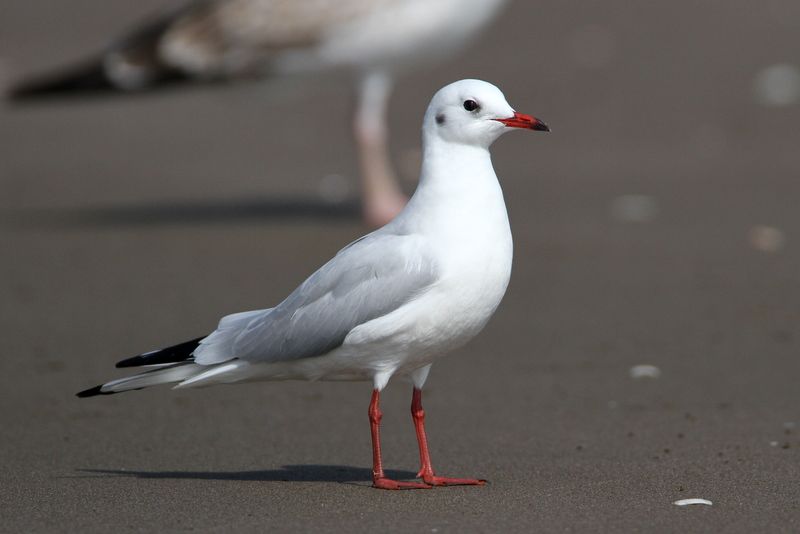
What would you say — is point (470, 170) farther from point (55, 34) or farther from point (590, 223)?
point (55, 34)

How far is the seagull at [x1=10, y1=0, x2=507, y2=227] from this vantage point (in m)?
9.37

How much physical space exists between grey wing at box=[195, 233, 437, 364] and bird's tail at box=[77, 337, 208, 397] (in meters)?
0.05

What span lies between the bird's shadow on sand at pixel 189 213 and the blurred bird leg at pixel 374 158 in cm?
26

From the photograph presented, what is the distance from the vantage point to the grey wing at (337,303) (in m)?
4.64

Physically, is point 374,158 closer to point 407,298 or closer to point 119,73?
point 119,73

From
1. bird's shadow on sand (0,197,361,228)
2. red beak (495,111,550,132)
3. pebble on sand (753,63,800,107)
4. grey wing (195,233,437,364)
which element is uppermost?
pebble on sand (753,63,800,107)

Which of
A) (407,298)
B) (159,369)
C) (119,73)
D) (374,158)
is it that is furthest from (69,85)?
(407,298)

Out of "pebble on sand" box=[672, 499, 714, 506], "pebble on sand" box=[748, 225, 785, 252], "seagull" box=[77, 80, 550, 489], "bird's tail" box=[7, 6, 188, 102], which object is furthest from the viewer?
"bird's tail" box=[7, 6, 188, 102]

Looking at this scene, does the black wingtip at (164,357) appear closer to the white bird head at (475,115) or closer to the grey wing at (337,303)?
the grey wing at (337,303)

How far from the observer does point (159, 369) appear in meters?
4.86

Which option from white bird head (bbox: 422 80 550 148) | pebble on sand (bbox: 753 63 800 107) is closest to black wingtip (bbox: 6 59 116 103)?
pebble on sand (bbox: 753 63 800 107)

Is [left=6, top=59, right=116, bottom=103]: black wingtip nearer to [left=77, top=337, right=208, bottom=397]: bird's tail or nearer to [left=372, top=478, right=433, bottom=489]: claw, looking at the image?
[left=77, top=337, right=208, bottom=397]: bird's tail

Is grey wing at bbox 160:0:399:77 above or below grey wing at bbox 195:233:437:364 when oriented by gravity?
above

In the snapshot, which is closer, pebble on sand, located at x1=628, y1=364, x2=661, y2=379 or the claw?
the claw
